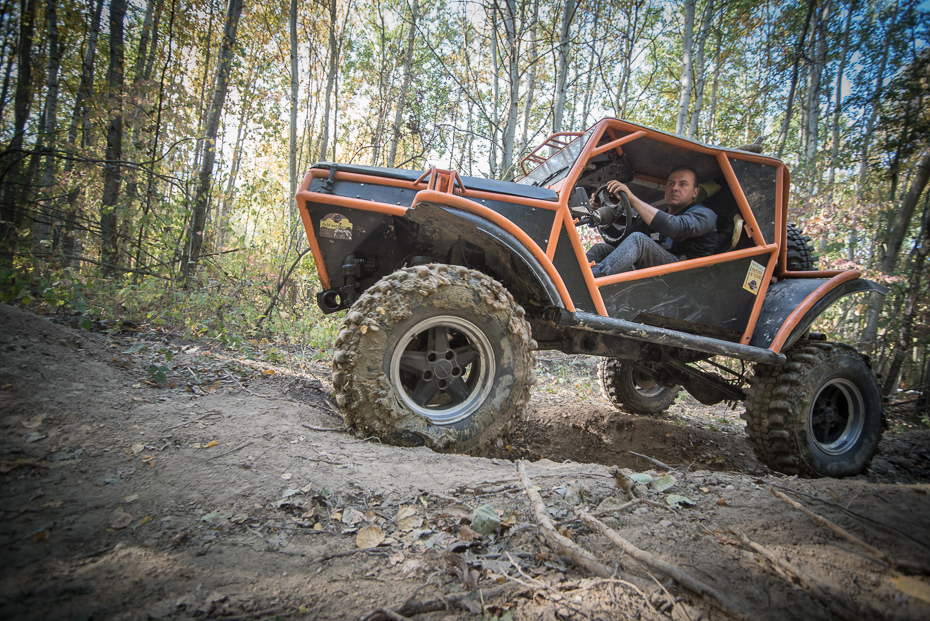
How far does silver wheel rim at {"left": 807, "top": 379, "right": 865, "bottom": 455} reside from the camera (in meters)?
3.08

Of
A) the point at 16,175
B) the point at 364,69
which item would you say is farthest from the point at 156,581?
the point at 364,69

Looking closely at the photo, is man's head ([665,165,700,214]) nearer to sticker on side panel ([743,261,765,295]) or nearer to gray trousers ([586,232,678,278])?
gray trousers ([586,232,678,278])

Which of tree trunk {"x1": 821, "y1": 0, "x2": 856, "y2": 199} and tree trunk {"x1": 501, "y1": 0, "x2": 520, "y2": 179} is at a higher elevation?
tree trunk {"x1": 821, "y1": 0, "x2": 856, "y2": 199}

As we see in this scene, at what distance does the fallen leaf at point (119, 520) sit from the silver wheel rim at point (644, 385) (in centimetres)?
427

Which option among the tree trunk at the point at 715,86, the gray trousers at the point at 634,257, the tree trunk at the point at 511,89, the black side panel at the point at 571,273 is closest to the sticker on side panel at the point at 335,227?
the black side panel at the point at 571,273

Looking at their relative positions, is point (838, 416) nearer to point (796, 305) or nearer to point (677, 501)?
point (796, 305)

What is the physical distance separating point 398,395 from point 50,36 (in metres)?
6.91

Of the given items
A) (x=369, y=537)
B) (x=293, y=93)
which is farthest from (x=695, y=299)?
(x=293, y=93)

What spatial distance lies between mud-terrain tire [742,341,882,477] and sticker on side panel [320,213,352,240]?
3.12 metres

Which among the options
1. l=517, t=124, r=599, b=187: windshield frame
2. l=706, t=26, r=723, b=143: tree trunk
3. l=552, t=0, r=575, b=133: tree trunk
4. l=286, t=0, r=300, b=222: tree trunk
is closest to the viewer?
l=517, t=124, r=599, b=187: windshield frame

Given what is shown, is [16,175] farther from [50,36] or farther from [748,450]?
[748,450]

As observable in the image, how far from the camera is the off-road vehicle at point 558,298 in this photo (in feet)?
6.90

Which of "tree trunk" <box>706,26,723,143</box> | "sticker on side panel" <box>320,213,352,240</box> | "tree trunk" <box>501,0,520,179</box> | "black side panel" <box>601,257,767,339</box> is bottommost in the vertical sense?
"black side panel" <box>601,257,767,339</box>

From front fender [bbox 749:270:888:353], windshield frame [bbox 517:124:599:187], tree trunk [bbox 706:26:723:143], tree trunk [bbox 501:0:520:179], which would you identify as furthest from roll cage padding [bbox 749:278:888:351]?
tree trunk [bbox 706:26:723:143]
